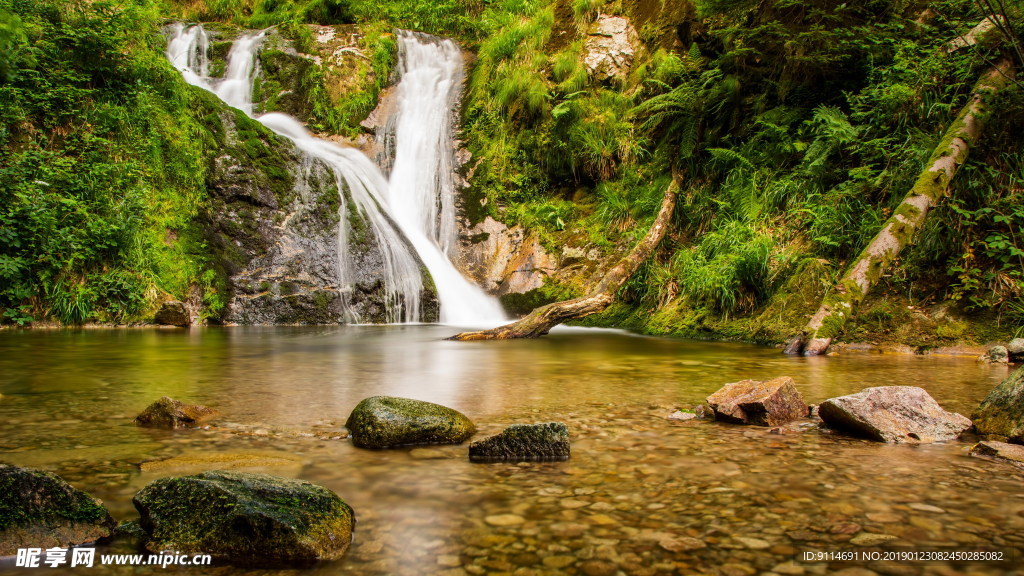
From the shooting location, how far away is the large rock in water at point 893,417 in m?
2.50

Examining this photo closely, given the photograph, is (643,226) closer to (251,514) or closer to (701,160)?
(701,160)

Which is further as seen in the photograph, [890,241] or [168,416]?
[890,241]

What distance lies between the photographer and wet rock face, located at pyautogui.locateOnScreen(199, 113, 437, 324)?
10.6 meters

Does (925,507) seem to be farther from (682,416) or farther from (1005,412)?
(682,416)

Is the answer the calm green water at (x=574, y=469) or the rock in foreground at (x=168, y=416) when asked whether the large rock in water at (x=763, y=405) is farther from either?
the rock in foreground at (x=168, y=416)

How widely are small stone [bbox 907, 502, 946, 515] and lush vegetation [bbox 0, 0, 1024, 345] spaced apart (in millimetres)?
4815

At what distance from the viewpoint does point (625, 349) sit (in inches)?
255

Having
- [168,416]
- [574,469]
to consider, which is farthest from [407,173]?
[574,469]

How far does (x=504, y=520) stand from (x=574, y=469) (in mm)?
536

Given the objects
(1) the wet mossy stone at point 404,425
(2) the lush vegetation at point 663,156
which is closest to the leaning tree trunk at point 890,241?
(2) the lush vegetation at point 663,156

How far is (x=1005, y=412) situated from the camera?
251cm

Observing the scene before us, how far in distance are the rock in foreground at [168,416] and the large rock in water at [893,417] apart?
3.12 meters

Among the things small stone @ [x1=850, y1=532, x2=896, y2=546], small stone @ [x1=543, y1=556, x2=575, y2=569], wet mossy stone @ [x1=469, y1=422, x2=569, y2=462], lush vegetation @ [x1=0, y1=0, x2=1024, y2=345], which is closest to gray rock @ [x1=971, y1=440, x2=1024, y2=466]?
small stone @ [x1=850, y1=532, x2=896, y2=546]

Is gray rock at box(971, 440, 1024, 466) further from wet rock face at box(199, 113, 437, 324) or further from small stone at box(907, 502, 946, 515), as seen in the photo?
wet rock face at box(199, 113, 437, 324)
